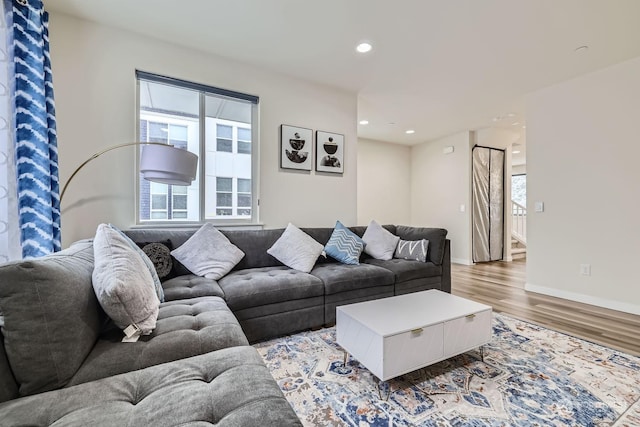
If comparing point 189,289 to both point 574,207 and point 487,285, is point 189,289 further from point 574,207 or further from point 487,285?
point 574,207

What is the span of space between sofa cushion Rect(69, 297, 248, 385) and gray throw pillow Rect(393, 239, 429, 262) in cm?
221

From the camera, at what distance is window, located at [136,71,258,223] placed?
2721 mm

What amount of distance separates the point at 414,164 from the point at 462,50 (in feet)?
12.8

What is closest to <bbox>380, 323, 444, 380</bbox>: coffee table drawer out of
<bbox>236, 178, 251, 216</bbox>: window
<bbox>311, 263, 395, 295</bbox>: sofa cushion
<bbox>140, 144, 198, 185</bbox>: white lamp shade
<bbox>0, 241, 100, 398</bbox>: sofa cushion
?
<bbox>311, 263, 395, 295</bbox>: sofa cushion

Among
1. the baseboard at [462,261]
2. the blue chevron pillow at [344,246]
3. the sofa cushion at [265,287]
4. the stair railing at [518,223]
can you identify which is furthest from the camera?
the stair railing at [518,223]

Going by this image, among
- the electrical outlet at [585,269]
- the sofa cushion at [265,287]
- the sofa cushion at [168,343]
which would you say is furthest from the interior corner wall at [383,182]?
the sofa cushion at [168,343]

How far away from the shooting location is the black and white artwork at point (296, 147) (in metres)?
3.27

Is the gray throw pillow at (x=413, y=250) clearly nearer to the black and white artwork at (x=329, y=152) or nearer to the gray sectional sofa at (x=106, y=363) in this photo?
the black and white artwork at (x=329, y=152)

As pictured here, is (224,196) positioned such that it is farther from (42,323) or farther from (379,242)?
(42,323)

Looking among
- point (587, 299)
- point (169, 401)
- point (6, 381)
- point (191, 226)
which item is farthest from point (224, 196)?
point (587, 299)

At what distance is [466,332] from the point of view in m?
1.71

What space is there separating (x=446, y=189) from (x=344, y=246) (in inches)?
147

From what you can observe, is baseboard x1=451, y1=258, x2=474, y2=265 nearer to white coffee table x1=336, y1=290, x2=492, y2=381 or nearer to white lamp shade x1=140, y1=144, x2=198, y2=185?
white coffee table x1=336, y1=290, x2=492, y2=381

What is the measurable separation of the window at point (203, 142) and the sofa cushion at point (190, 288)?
901 mm
